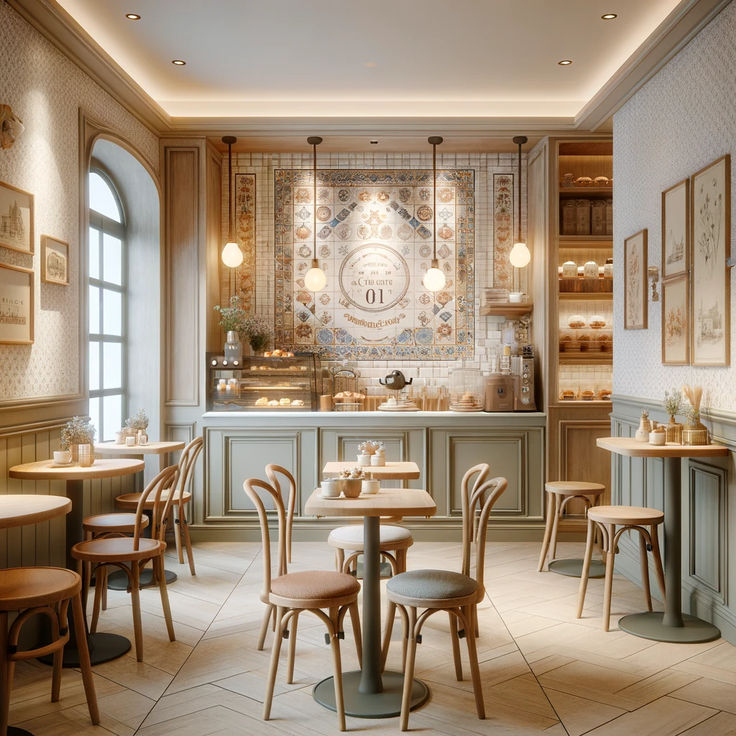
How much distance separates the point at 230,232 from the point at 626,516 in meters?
4.39

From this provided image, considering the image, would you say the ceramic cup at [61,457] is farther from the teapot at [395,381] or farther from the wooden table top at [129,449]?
the teapot at [395,381]

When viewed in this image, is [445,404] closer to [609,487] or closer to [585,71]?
[609,487]

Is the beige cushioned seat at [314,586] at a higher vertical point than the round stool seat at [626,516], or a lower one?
lower

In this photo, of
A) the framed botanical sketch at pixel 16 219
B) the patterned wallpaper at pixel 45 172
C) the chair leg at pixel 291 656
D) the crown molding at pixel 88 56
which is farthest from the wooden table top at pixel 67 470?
the crown molding at pixel 88 56

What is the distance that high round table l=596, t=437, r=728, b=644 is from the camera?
406cm

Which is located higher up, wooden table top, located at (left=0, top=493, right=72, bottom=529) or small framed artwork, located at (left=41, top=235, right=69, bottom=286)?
small framed artwork, located at (left=41, top=235, right=69, bottom=286)

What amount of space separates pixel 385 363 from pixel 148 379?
216cm

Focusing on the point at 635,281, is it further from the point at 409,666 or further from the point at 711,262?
the point at 409,666

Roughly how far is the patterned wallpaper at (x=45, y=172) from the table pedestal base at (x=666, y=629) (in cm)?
367

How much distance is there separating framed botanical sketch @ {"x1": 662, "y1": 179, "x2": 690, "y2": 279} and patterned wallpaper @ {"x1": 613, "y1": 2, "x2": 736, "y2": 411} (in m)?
0.10

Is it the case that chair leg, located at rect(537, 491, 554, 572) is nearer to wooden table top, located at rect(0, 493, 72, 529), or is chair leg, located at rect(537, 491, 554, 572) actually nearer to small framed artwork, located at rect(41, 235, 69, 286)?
wooden table top, located at rect(0, 493, 72, 529)

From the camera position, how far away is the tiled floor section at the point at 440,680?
311cm

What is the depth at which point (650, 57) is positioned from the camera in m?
4.84

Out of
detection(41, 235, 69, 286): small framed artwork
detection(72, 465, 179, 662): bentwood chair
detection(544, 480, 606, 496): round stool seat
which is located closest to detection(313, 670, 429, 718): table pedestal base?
detection(72, 465, 179, 662): bentwood chair
